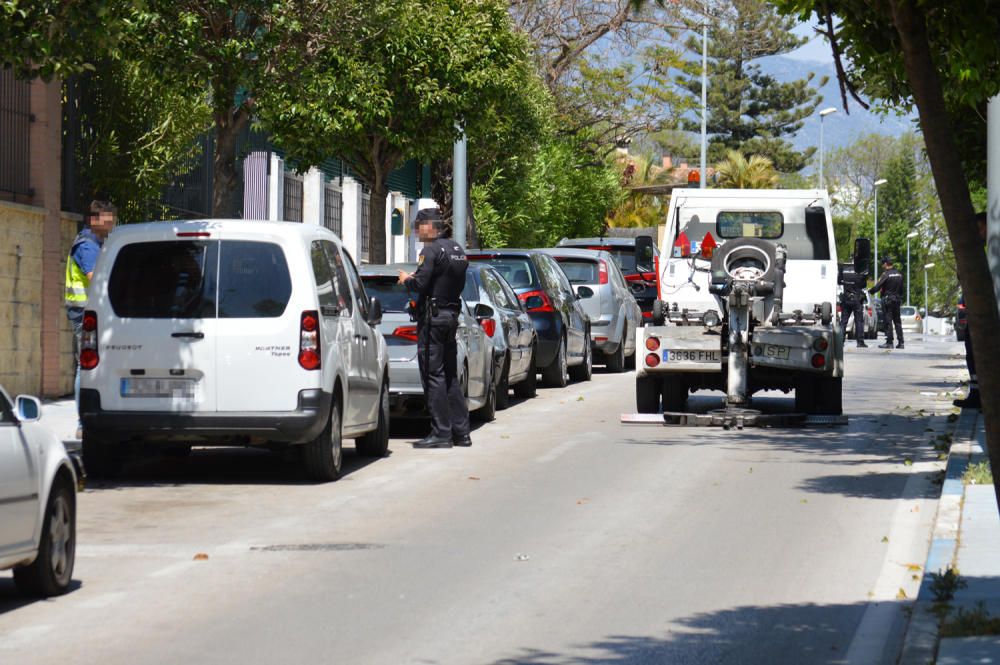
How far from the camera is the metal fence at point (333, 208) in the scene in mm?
37000

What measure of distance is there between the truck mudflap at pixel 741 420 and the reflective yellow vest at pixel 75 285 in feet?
19.1

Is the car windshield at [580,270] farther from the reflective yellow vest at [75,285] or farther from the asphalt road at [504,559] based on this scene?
the reflective yellow vest at [75,285]

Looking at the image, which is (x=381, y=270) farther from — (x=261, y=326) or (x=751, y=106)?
(x=751, y=106)

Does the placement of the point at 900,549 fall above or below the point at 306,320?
below

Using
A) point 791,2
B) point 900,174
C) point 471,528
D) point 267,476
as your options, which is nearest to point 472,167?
point 267,476

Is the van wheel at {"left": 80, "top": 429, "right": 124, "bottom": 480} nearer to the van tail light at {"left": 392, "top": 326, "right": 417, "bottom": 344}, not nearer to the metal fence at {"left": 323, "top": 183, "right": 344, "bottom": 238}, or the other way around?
the van tail light at {"left": 392, "top": 326, "right": 417, "bottom": 344}

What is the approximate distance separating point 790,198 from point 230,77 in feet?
20.8

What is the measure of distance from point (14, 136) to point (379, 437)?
26.2ft

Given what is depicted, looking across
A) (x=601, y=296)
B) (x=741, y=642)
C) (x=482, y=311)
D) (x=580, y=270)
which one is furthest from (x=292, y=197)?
(x=741, y=642)

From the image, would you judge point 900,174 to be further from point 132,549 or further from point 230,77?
point 132,549

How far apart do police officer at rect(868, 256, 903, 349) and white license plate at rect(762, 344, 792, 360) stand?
793 inches

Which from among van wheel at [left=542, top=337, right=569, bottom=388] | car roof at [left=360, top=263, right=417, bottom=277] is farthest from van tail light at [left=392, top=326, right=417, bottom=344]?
van wheel at [left=542, top=337, right=569, bottom=388]

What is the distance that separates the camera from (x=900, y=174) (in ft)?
420

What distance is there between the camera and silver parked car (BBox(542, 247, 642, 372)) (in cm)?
2636
